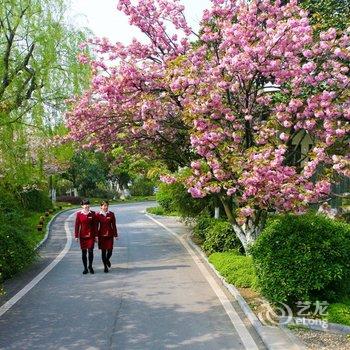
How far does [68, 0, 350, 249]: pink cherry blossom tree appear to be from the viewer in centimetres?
901

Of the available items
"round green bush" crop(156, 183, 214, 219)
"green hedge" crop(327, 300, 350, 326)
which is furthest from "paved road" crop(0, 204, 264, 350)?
"round green bush" crop(156, 183, 214, 219)

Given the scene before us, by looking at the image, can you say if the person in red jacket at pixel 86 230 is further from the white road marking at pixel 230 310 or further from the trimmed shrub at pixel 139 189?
the trimmed shrub at pixel 139 189

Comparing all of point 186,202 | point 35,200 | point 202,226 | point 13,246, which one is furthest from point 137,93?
point 35,200

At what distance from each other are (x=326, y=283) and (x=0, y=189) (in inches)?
468

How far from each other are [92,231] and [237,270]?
3.48 m

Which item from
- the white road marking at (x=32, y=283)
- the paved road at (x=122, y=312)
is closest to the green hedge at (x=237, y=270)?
the paved road at (x=122, y=312)

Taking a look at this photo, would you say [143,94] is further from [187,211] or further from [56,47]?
[187,211]

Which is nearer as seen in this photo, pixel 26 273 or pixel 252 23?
pixel 252 23

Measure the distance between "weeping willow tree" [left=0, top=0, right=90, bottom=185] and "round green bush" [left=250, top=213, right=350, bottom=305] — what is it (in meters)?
9.26

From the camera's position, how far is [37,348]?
19.4 ft

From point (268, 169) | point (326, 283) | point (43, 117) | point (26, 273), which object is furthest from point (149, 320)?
point (43, 117)

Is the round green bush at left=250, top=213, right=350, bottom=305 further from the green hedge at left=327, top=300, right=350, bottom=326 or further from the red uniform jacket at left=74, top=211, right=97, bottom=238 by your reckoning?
the red uniform jacket at left=74, top=211, right=97, bottom=238

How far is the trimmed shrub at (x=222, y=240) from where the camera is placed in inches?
494

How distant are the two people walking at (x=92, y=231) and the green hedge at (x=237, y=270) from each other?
2.64m
